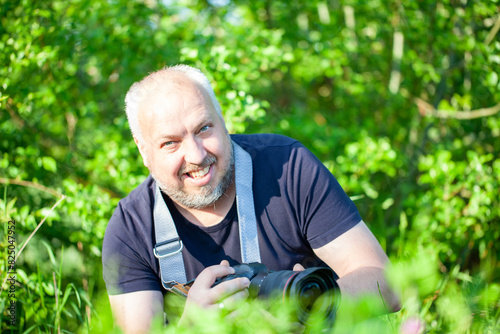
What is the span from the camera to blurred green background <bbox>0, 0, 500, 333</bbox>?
2707 millimetres

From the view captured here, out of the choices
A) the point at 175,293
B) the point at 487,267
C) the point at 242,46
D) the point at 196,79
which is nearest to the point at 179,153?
the point at 196,79

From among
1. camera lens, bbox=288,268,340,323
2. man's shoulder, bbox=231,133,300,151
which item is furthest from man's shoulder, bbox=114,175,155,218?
camera lens, bbox=288,268,340,323

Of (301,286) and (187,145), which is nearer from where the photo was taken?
(301,286)

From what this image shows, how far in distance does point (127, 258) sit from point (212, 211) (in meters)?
0.43

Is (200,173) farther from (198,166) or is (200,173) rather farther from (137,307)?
(137,307)

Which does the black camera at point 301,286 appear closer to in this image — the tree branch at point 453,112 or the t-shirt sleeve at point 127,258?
the t-shirt sleeve at point 127,258

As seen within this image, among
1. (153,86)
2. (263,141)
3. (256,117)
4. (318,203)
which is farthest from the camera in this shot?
(256,117)

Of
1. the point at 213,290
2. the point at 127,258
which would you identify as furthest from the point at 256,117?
the point at 213,290

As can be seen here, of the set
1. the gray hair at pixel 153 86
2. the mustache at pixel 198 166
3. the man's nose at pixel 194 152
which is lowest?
the mustache at pixel 198 166

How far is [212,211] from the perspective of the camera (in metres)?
2.14

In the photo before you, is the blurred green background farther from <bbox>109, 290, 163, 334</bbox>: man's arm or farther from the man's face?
the man's face

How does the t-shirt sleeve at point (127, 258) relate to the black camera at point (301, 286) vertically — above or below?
below

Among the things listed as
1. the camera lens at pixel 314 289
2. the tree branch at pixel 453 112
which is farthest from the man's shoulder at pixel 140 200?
the tree branch at pixel 453 112

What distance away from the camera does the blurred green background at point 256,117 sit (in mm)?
2707
